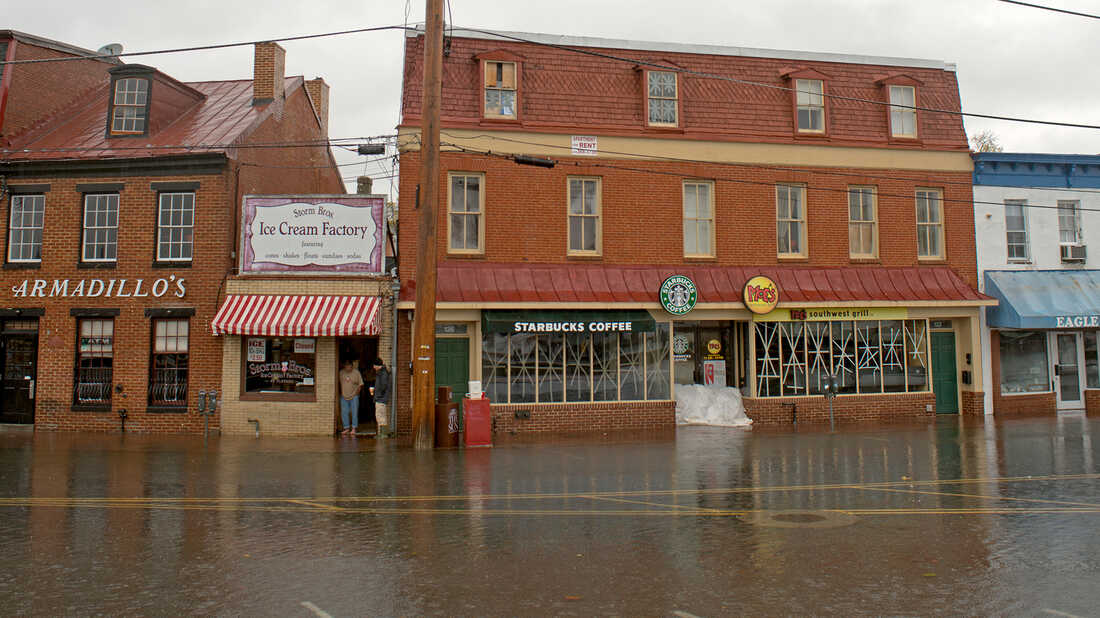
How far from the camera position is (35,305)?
63.4 ft

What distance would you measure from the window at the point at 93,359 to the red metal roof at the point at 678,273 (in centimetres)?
746

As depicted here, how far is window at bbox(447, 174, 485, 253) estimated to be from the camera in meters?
19.6

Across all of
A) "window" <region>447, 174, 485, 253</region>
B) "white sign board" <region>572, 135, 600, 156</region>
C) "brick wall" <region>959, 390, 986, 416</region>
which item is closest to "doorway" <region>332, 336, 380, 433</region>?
"window" <region>447, 174, 485, 253</region>

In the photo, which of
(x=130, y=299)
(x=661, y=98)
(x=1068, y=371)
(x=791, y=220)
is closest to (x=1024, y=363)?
(x=1068, y=371)

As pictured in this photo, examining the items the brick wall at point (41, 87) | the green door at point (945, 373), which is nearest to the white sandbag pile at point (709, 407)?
the green door at point (945, 373)

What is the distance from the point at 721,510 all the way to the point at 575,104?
43.9ft

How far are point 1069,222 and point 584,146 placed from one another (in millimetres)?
14539

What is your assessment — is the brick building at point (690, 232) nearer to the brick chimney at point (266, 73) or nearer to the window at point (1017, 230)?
the window at point (1017, 230)

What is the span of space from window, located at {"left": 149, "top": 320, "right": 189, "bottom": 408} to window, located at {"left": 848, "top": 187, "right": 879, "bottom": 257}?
691 inches

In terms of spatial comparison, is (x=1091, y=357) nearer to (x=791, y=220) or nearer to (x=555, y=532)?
(x=791, y=220)

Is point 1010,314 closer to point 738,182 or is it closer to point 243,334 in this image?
point 738,182

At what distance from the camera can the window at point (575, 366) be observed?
19.1 meters

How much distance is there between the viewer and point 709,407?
20250 millimetres

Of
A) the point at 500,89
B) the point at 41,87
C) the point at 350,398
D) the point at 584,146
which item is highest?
the point at 41,87
